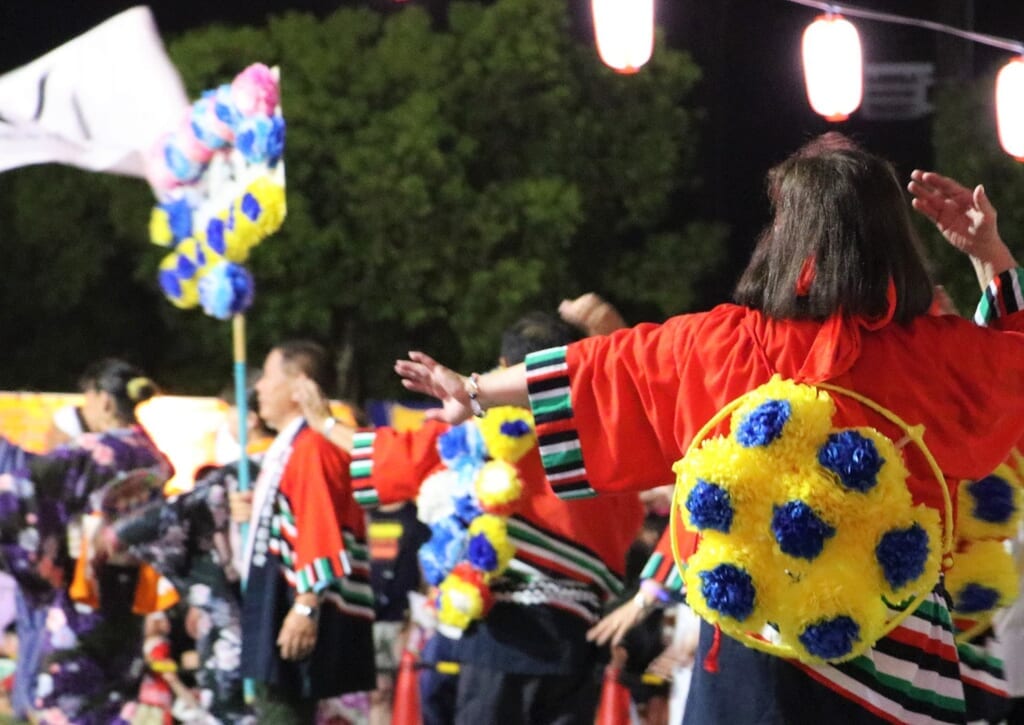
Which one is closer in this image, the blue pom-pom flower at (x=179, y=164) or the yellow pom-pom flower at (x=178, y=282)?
the blue pom-pom flower at (x=179, y=164)

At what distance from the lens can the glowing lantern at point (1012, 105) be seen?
7.86 m

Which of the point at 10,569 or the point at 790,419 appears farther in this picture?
the point at 10,569

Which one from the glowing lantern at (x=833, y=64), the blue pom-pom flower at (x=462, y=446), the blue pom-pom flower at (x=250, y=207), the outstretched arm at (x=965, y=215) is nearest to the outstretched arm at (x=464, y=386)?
the outstretched arm at (x=965, y=215)

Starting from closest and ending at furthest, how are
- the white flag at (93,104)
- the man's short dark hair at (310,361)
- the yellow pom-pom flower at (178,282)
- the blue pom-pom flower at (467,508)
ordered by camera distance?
the blue pom-pom flower at (467,508)
the man's short dark hair at (310,361)
the white flag at (93,104)
the yellow pom-pom flower at (178,282)

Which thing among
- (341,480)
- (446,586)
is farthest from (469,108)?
(446,586)

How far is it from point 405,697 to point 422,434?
917 mm

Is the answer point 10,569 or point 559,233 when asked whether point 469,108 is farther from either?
point 10,569

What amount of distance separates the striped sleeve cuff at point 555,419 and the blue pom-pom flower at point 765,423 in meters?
0.38

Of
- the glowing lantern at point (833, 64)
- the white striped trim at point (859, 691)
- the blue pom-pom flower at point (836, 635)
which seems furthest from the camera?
the glowing lantern at point (833, 64)

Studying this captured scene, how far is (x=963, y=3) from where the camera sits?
11.1 meters

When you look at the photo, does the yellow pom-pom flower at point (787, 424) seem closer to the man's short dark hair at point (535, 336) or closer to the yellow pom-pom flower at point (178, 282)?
A: the man's short dark hair at point (535, 336)

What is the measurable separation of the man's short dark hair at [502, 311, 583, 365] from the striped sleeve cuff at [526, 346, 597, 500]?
5.53ft

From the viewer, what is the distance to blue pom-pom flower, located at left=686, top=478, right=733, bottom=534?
2.57m

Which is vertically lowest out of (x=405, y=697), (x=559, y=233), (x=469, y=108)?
(x=405, y=697)
